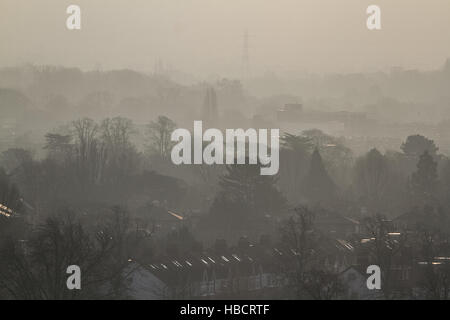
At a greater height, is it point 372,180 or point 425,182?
point 372,180

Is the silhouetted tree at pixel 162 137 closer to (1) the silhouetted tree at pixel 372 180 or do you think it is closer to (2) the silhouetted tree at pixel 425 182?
(1) the silhouetted tree at pixel 372 180

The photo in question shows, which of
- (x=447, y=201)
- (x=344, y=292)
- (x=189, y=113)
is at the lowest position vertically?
(x=344, y=292)

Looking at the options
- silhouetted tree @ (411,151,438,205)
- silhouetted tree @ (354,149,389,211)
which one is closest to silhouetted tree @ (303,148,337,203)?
silhouetted tree @ (354,149,389,211)

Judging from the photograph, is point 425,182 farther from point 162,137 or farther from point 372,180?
point 162,137

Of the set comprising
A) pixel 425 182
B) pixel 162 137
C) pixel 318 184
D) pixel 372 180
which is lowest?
pixel 425 182

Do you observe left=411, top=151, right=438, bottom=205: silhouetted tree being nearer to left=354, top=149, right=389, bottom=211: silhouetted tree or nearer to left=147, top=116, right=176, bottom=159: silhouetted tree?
left=354, top=149, right=389, bottom=211: silhouetted tree

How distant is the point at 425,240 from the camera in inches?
A: 1314

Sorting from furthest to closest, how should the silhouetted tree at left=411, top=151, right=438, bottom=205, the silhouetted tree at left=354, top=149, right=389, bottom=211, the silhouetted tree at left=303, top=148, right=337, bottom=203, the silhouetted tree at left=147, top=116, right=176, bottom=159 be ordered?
1. the silhouetted tree at left=147, top=116, right=176, bottom=159
2. the silhouetted tree at left=303, top=148, right=337, bottom=203
3. the silhouetted tree at left=411, top=151, right=438, bottom=205
4. the silhouetted tree at left=354, top=149, right=389, bottom=211

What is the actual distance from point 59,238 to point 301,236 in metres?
7.10

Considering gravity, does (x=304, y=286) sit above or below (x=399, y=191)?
below

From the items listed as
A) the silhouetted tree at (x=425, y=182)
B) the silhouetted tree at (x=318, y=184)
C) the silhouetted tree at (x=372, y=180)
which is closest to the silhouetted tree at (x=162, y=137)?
the silhouetted tree at (x=372, y=180)

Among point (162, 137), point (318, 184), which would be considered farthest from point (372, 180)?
point (162, 137)

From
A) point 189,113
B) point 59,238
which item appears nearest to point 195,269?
point 59,238

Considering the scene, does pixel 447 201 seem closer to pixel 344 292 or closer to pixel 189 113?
pixel 344 292
